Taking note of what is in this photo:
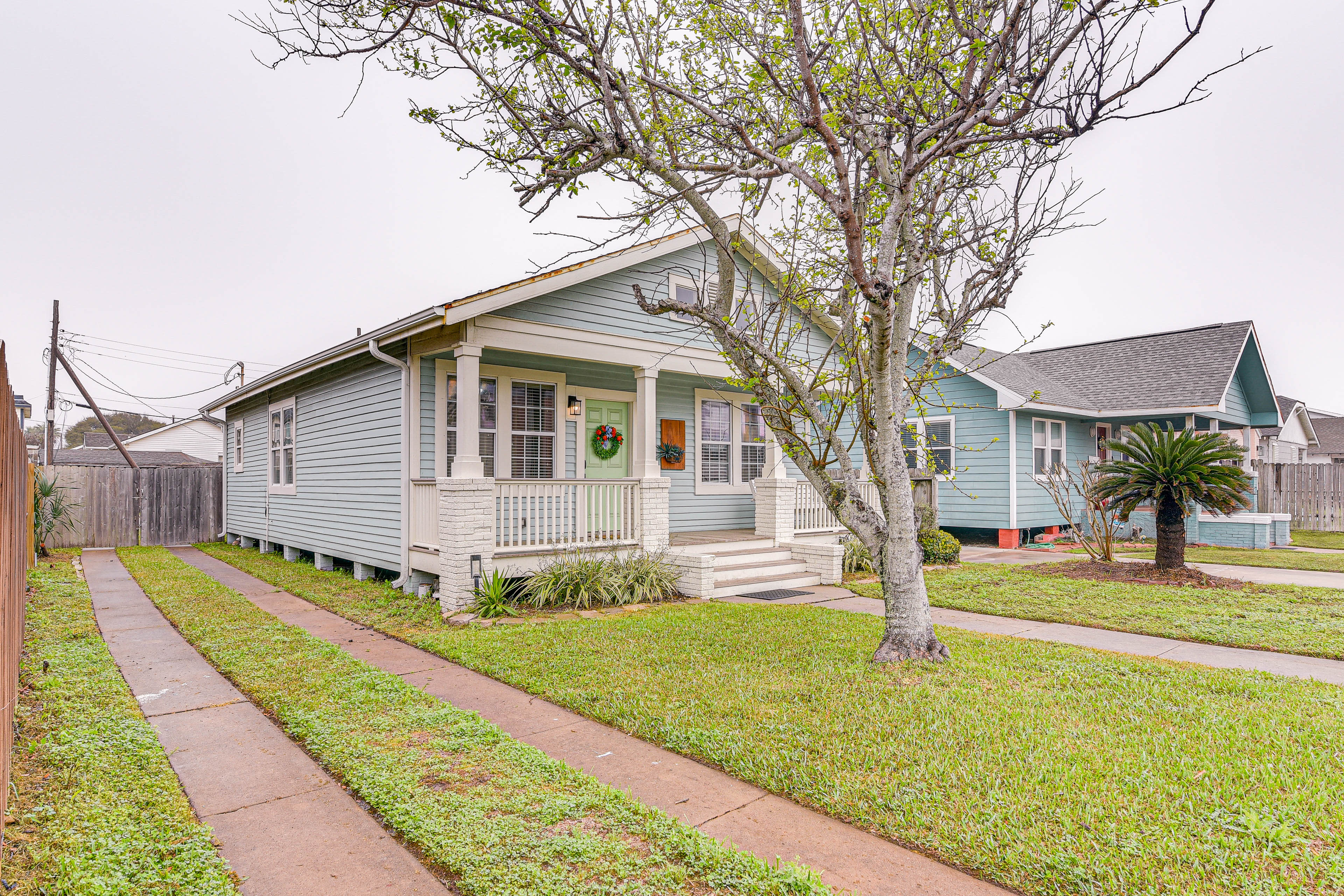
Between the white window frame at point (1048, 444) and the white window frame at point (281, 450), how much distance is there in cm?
1367

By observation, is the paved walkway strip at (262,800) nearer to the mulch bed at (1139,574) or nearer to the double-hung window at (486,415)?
the double-hung window at (486,415)

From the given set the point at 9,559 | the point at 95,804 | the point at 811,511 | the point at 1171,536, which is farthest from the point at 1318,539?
the point at 9,559

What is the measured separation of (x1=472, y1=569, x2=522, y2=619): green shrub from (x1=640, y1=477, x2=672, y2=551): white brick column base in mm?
1902

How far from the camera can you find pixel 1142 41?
4625 millimetres

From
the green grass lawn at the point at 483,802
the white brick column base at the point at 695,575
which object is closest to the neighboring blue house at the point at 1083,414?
the white brick column base at the point at 695,575

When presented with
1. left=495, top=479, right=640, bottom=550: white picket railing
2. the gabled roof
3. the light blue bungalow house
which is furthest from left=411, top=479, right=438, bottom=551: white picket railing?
the gabled roof

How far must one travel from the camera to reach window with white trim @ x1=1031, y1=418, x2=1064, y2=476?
1473 centimetres

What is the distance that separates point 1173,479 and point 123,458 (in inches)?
1359

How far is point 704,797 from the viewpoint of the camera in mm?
3217

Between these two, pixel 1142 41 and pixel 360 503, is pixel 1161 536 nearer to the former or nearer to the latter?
pixel 1142 41

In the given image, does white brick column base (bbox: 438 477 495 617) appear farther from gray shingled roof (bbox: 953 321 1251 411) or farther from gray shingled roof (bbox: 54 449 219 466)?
gray shingled roof (bbox: 54 449 219 466)

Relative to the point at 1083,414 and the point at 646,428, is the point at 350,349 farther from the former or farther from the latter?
the point at 1083,414

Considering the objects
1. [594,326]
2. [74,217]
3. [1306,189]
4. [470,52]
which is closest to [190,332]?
[74,217]

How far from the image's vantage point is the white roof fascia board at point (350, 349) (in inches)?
305
